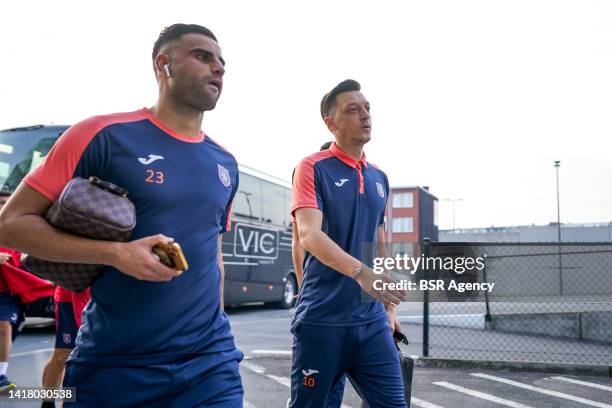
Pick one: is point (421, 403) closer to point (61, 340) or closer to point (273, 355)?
point (273, 355)

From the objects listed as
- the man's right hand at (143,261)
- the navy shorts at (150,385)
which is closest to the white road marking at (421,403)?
the navy shorts at (150,385)

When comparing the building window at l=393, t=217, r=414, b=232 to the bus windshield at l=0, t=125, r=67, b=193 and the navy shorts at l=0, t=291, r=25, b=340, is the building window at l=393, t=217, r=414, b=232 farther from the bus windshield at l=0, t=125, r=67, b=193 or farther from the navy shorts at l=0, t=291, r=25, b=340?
the navy shorts at l=0, t=291, r=25, b=340

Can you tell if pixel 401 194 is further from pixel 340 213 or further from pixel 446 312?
pixel 340 213

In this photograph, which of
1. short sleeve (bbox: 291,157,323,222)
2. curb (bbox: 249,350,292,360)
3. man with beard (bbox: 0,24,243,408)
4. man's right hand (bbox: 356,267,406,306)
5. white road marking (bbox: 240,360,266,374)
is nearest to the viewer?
man with beard (bbox: 0,24,243,408)

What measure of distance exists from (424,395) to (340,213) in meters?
3.69

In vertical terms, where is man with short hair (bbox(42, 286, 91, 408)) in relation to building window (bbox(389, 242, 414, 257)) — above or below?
below

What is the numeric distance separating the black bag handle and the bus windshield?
9806 mm

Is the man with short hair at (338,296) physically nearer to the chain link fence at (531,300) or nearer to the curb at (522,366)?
the chain link fence at (531,300)

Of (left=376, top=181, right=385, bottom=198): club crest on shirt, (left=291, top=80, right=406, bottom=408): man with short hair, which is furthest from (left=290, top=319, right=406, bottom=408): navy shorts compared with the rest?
(left=376, top=181, right=385, bottom=198): club crest on shirt

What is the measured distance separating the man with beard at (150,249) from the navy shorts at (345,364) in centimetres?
92

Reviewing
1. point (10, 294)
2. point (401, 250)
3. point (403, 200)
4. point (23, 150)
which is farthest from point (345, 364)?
point (403, 200)

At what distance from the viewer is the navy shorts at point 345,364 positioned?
3.22 m

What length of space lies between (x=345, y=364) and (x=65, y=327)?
9.50ft

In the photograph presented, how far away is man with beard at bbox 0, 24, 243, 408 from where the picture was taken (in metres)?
1.91
